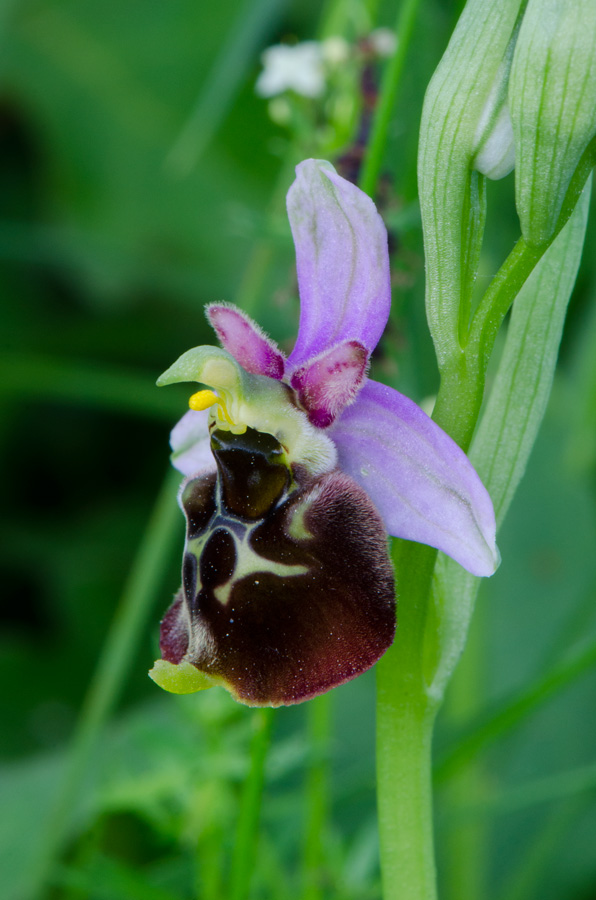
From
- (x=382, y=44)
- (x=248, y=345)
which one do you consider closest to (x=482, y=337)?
(x=248, y=345)

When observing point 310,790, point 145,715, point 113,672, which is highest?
point 310,790

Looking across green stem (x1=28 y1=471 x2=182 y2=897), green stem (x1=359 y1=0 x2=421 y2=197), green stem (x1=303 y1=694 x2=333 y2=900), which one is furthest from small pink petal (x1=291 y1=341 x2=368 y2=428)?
green stem (x1=28 y1=471 x2=182 y2=897)

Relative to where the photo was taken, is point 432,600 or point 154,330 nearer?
point 432,600

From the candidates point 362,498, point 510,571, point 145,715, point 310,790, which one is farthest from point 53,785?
point 362,498

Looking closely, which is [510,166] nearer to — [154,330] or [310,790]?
[310,790]

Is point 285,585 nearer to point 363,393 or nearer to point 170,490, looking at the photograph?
point 363,393

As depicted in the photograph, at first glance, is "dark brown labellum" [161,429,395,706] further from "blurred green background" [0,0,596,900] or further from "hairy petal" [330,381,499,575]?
"blurred green background" [0,0,596,900]
